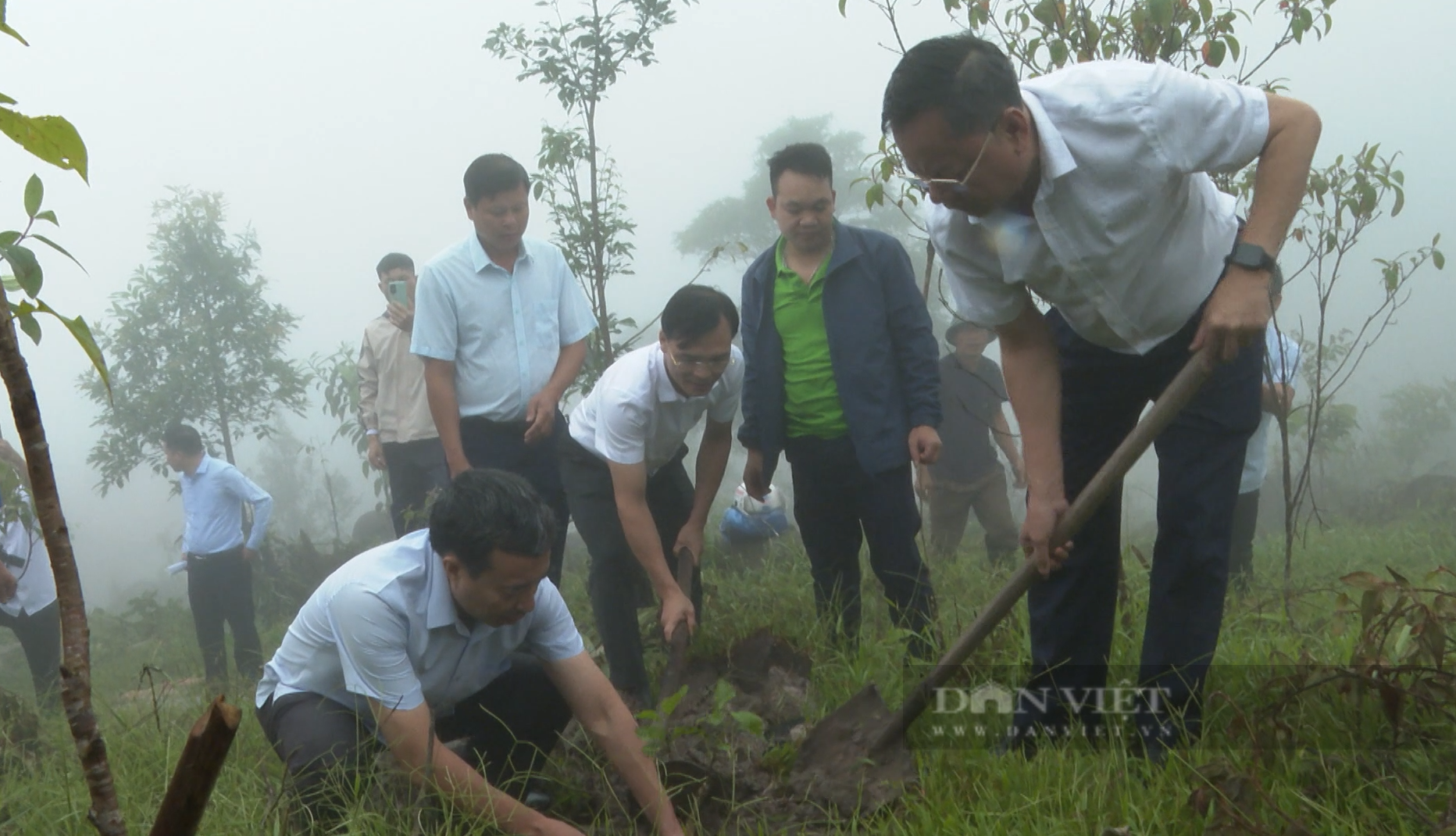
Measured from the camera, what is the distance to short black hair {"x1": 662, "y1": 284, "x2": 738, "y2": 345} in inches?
124

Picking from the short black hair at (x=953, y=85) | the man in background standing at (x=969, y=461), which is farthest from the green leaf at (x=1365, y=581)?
the man in background standing at (x=969, y=461)

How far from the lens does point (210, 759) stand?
896 millimetres

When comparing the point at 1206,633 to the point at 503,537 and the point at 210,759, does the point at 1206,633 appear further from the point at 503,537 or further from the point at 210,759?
the point at 210,759

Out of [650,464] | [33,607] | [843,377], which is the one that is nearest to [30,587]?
[33,607]

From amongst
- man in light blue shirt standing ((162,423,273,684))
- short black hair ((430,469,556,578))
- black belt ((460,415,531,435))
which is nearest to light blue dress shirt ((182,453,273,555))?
man in light blue shirt standing ((162,423,273,684))

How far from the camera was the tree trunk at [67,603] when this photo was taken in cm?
96

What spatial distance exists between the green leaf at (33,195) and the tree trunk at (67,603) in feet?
0.36

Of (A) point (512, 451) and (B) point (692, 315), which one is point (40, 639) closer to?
(A) point (512, 451)

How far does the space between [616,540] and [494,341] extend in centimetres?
79

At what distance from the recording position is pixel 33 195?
1.07 meters

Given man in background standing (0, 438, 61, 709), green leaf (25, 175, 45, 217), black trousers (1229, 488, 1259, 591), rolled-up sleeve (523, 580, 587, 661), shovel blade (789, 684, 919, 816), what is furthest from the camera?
man in background standing (0, 438, 61, 709)

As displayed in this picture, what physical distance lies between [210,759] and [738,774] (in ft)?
5.75

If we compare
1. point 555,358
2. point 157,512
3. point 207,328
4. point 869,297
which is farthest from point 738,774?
point 157,512

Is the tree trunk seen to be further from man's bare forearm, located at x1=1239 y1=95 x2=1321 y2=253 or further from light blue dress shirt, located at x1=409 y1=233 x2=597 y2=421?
light blue dress shirt, located at x1=409 y1=233 x2=597 y2=421
